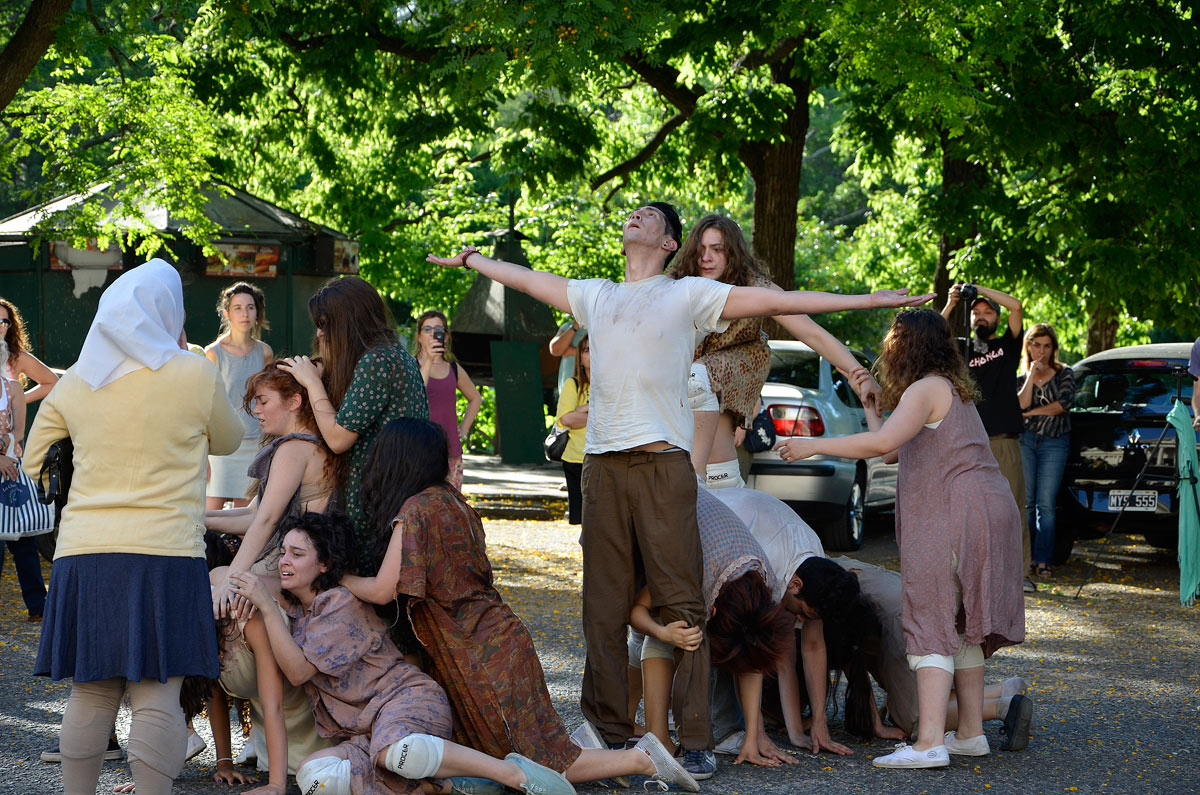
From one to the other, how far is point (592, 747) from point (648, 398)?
4.38 feet

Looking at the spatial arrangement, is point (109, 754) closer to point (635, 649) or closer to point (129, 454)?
point (129, 454)

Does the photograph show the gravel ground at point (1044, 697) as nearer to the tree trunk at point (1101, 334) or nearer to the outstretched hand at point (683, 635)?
the outstretched hand at point (683, 635)

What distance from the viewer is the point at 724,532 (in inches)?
219

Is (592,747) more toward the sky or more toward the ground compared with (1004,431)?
more toward the ground

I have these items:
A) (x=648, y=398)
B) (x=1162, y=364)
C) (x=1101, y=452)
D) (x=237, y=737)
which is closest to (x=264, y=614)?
(x=237, y=737)

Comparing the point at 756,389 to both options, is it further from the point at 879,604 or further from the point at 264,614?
the point at 264,614

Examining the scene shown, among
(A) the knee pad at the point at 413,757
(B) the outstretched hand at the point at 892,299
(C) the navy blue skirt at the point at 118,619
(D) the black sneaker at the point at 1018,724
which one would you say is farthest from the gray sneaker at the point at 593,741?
(B) the outstretched hand at the point at 892,299

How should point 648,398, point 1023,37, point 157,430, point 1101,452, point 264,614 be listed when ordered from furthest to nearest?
point 1023,37
point 1101,452
point 648,398
point 264,614
point 157,430

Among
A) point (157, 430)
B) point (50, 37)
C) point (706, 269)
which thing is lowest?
point (157, 430)

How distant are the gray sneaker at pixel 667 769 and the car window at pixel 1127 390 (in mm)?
7586

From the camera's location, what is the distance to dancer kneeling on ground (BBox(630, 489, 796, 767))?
17.6ft

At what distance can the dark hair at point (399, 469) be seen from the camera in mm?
5051

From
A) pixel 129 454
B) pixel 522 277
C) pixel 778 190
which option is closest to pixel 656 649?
pixel 522 277

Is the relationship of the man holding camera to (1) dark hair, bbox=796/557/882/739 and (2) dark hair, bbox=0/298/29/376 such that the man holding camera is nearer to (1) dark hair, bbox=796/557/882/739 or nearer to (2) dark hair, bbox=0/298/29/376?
(1) dark hair, bbox=796/557/882/739
